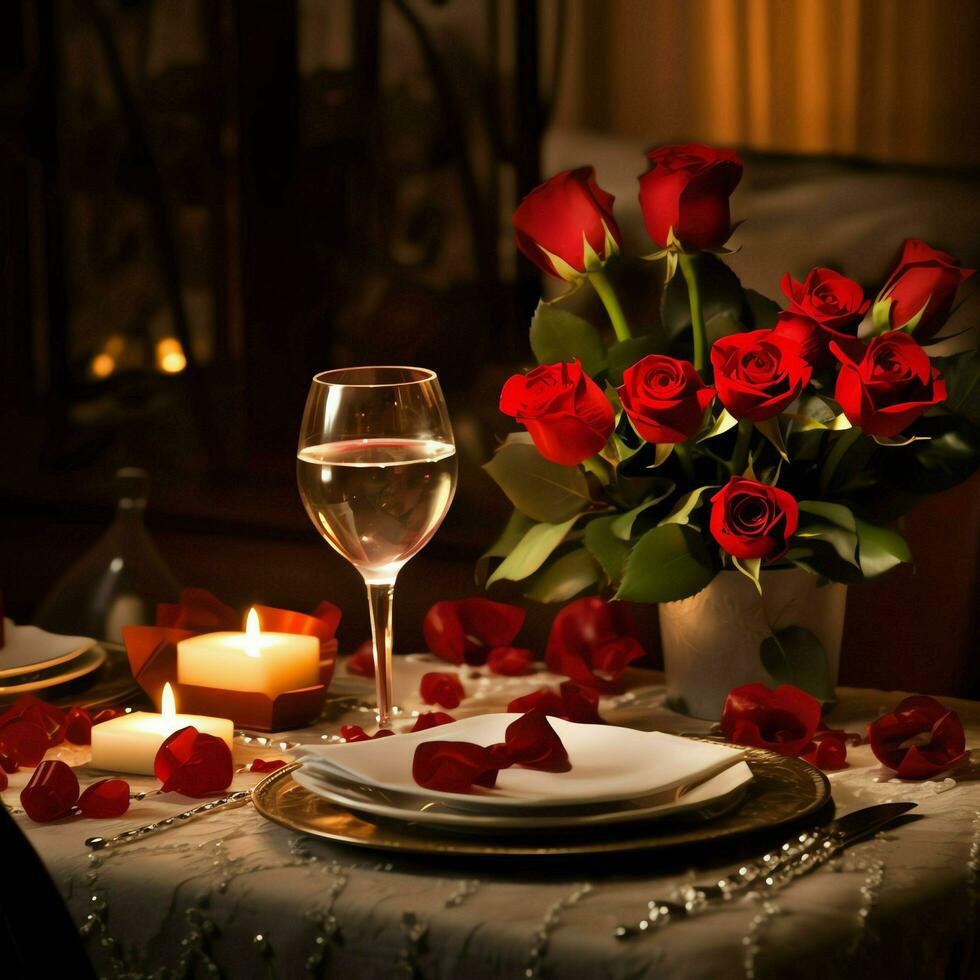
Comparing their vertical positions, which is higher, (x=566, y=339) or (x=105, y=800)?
(x=566, y=339)

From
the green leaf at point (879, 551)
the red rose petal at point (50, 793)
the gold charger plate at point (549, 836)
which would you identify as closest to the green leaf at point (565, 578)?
the green leaf at point (879, 551)

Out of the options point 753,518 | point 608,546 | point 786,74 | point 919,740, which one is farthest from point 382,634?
point 786,74

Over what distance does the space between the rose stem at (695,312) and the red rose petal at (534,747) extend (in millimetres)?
370

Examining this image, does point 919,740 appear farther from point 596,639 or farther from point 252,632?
point 252,632

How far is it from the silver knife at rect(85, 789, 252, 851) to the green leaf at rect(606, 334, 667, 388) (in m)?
0.44

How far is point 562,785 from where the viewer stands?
2.71ft

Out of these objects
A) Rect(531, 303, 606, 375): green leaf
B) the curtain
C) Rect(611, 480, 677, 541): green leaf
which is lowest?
Rect(611, 480, 677, 541): green leaf

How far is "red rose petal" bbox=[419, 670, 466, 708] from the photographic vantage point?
3.90 feet

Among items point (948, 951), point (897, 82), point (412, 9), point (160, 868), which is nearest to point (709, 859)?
point (948, 951)

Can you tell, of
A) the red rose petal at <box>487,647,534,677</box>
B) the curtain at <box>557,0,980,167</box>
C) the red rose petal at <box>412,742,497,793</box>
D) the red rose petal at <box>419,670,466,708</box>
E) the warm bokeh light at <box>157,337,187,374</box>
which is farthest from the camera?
the warm bokeh light at <box>157,337,187,374</box>

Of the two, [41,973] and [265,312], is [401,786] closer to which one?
[41,973]

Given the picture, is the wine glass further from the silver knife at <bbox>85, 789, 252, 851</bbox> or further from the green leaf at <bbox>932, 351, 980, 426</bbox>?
the green leaf at <bbox>932, 351, 980, 426</bbox>

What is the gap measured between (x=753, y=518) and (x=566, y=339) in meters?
0.24

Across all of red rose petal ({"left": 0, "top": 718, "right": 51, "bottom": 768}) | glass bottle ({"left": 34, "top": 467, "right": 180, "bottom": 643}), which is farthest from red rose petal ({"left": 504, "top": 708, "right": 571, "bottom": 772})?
glass bottle ({"left": 34, "top": 467, "right": 180, "bottom": 643})
